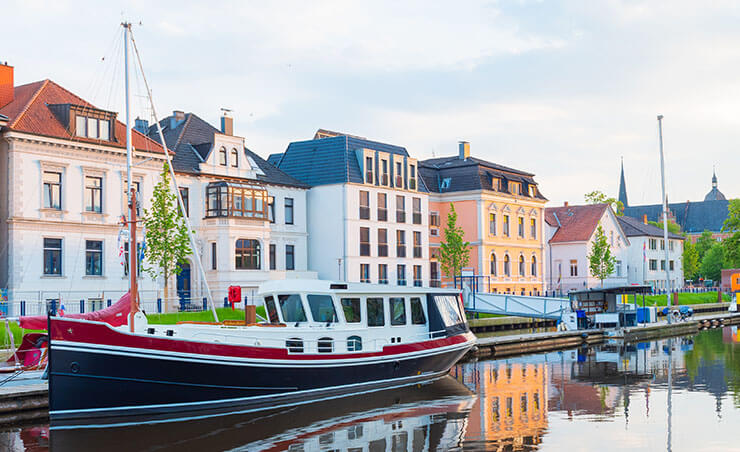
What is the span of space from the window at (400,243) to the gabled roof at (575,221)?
27636 millimetres

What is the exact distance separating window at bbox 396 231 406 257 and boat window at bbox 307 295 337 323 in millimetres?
38067

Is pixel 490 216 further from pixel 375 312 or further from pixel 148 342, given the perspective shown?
pixel 148 342

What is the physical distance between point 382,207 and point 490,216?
14.0 meters

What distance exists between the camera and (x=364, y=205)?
62.3 metres

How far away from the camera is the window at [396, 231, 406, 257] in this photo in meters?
65.1

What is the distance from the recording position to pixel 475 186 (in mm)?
72312

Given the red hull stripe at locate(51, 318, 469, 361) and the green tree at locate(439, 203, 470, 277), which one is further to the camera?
the green tree at locate(439, 203, 470, 277)

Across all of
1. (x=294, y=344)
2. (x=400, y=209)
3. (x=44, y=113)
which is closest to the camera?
(x=294, y=344)

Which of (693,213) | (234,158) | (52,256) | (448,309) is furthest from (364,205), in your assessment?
(693,213)

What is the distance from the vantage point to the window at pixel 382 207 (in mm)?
63688

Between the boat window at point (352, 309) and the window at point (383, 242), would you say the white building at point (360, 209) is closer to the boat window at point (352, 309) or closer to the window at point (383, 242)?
the window at point (383, 242)

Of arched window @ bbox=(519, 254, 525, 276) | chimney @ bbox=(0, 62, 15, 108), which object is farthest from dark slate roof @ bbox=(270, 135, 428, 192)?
chimney @ bbox=(0, 62, 15, 108)

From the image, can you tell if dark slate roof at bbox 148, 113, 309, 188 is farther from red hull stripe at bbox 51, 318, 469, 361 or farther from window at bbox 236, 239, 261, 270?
red hull stripe at bbox 51, 318, 469, 361

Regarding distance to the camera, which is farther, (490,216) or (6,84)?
(490,216)
